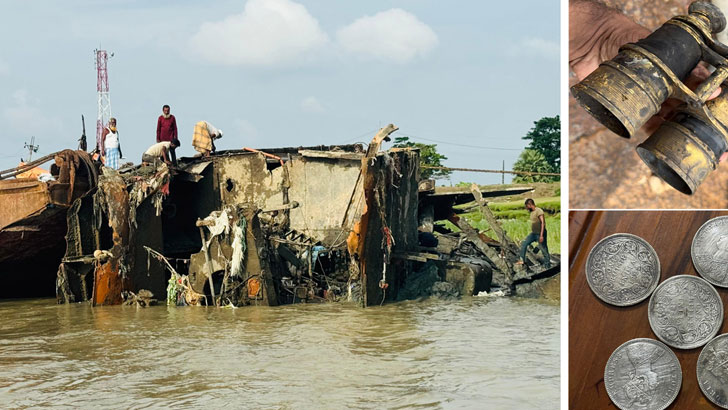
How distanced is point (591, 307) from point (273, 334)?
8.30 metres

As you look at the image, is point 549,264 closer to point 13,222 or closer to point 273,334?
point 273,334

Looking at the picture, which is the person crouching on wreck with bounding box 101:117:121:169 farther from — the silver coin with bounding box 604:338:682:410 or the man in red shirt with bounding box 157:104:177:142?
the silver coin with bounding box 604:338:682:410

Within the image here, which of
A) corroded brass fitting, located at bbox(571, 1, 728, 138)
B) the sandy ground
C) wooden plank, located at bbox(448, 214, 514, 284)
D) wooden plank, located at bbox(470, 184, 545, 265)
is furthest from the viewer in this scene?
wooden plank, located at bbox(448, 214, 514, 284)

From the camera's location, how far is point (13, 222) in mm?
14672

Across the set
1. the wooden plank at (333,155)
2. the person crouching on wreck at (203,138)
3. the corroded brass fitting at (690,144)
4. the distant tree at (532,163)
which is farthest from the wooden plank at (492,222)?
the distant tree at (532,163)

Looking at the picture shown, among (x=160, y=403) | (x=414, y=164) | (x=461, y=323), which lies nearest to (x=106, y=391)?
(x=160, y=403)

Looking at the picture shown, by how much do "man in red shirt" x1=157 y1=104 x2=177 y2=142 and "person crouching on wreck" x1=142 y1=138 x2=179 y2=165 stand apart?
100 mm

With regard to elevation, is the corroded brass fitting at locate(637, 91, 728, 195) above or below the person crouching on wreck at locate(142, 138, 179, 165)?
below

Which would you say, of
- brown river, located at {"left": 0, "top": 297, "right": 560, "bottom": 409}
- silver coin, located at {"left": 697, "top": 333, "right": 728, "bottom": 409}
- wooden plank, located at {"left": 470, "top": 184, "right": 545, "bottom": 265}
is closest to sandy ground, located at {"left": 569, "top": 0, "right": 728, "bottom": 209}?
silver coin, located at {"left": 697, "top": 333, "right": 728, "bottom": 409}

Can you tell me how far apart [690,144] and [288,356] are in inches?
291

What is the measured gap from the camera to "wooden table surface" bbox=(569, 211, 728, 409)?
2.73m

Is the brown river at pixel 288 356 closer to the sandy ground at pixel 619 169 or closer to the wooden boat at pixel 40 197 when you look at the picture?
the wooden boat at pixel 40 197

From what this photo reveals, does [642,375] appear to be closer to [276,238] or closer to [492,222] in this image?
[276,238]

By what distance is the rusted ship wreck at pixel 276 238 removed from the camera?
1269 centimetres
